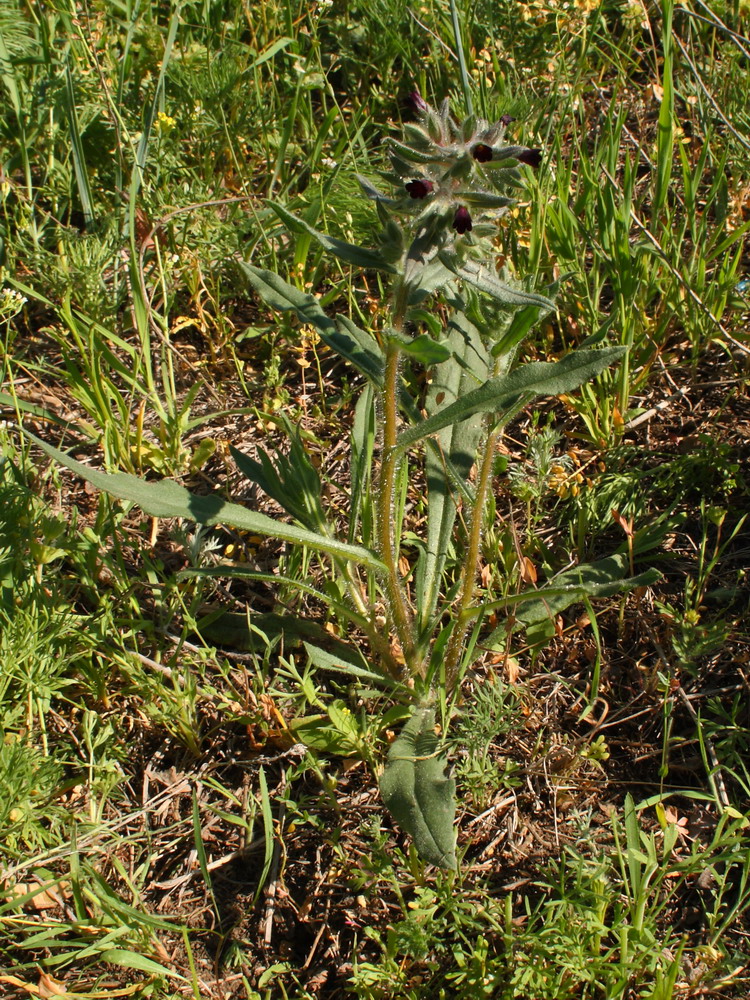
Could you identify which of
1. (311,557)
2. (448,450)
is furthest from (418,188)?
(311,557)

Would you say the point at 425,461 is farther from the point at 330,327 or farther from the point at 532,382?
the point at 532,382

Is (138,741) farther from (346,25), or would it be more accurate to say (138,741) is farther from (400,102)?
(346,25)

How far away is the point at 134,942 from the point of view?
2.05 m

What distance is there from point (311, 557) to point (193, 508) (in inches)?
31.0

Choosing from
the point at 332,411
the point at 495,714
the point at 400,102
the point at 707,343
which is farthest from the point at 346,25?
the point at 495,714

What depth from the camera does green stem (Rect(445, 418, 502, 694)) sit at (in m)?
2.29

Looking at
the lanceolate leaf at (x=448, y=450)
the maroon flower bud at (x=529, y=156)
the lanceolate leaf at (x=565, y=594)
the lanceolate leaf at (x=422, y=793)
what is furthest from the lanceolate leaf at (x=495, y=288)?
the lanceolate leaf at (x=422, y=793)

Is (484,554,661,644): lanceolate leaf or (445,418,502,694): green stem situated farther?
(484,554,661,644): lanceolate leaf

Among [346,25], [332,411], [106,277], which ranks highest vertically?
[346,25]

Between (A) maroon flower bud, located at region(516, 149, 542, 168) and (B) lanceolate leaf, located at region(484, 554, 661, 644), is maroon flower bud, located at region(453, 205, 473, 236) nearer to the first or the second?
(A) maroon flower bud, located at region(516, 149, 542, 168)

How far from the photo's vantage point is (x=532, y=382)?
2006mm

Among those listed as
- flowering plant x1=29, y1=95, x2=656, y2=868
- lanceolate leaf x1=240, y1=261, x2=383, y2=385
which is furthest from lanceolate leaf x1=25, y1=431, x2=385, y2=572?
lanceolate leaf x1=240, y1=261, x2=383, y2=385

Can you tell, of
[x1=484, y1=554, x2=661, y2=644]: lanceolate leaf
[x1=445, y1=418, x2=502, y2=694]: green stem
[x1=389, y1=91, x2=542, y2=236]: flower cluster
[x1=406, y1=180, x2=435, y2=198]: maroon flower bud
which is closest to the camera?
[x1=406, y1=180, x2=435, y2=198]: maroon flower bud

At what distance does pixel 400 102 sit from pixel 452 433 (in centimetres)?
217
